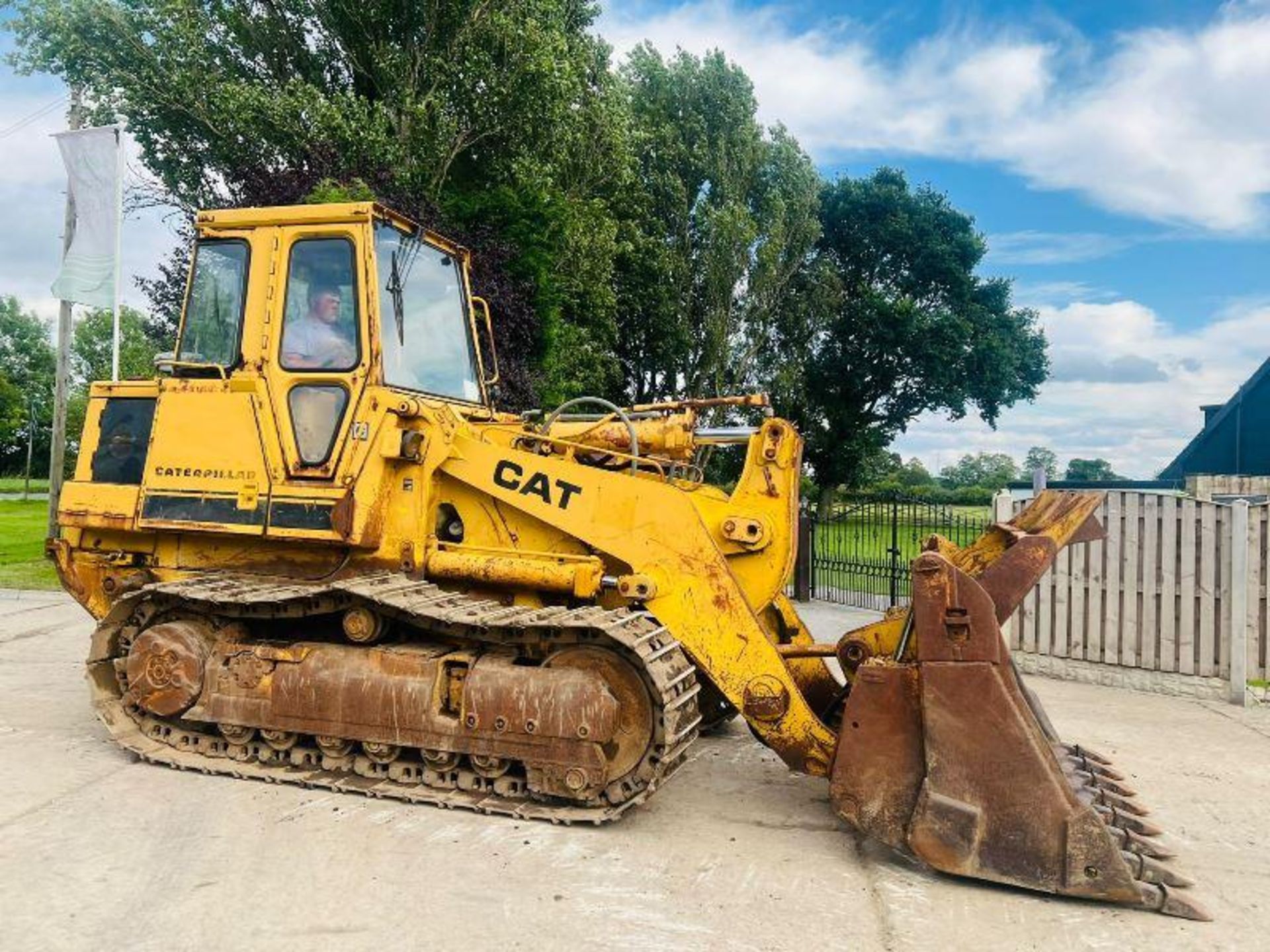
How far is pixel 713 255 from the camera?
26.7 metres

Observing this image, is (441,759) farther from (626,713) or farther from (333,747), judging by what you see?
(626,713)

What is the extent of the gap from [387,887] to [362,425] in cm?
262

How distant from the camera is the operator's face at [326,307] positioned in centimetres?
567

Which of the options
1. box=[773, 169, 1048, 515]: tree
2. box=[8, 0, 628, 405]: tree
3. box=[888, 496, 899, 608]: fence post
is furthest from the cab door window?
box=[773, 169, 1048, 515]: tree

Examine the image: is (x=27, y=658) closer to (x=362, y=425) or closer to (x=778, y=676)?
(x=362, y=425)

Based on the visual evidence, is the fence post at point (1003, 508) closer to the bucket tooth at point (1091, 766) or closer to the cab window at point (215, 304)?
the bucket tooth at point (1091, 766)

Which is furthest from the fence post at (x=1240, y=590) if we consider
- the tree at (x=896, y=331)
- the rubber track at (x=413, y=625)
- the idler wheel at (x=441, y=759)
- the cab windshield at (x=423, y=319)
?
the tree at (x=896, y=331)

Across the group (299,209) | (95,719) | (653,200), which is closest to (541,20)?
(653,200)

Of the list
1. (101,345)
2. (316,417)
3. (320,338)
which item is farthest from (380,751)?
(101,345)

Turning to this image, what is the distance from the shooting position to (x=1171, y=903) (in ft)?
12.7

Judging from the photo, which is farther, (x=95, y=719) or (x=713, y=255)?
(x=713, y=255)

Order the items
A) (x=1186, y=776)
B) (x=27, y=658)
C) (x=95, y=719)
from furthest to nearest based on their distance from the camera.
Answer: (x=27, y=658) → (x=95, y=719) → (x=1186, y=776)

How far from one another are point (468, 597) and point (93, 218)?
11.6 m

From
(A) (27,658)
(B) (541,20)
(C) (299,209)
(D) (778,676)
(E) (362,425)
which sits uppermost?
(B) (541,20)
